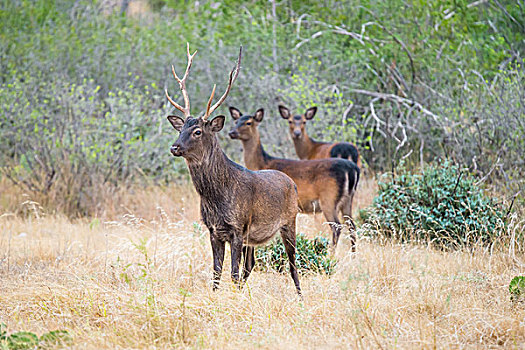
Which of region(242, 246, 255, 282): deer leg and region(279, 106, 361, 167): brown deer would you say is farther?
region(279, 106, 361, 167): brown deer

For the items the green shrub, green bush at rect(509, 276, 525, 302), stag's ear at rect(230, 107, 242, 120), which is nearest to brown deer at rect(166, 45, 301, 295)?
the green shrub

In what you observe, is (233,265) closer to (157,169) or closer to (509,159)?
(509,159)

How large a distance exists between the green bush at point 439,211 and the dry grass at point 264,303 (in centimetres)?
46

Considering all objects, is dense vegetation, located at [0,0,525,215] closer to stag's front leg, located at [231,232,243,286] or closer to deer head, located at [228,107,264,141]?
deer head, located at [228,107,264,141]

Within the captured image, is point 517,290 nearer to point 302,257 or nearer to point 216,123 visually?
point 302,257

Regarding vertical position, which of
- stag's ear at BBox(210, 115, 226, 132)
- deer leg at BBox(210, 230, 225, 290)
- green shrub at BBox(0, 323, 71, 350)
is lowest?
green shrub at BBox(0, 323, 71, 350)

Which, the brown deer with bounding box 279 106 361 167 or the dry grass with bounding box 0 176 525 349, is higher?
the brown deer with bounding box 279 106 361 167

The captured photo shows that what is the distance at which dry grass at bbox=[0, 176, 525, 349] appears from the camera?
440 centimetres

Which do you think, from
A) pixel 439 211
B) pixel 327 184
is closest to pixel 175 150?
pixel 327 184

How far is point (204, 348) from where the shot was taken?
166 inches

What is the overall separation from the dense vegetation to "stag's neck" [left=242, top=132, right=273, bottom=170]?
7.02ft

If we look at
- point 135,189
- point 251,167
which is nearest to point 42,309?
point 251,167

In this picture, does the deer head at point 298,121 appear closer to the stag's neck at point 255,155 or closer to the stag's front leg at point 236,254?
the stag's neck at point 255,155

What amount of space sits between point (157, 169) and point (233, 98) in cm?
269
